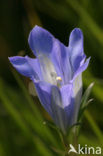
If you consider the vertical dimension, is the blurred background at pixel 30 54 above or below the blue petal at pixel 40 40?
below

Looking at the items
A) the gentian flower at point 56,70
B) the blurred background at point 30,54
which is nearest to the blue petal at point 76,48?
the gentian flower at point 56,70

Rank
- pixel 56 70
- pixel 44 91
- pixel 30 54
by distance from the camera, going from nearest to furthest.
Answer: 1. pixel 44 91
2. pixel 56 70
3. pixel 30 54

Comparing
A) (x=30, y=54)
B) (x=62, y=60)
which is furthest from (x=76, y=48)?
(x=30, y=54)

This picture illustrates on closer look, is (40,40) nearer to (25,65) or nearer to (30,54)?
(25,65)

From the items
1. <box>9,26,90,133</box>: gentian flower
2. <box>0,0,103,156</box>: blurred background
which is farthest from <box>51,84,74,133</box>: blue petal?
<box>0,0,103,156</box>: blurred background

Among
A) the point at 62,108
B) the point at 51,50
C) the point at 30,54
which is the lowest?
the point at 30,54

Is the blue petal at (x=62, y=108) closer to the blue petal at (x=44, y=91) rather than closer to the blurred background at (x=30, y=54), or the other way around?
the blue petal at (x=44, y=91)

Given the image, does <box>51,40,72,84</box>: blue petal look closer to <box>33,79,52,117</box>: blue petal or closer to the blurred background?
<box>33,79,52,117</box>: blue petal
